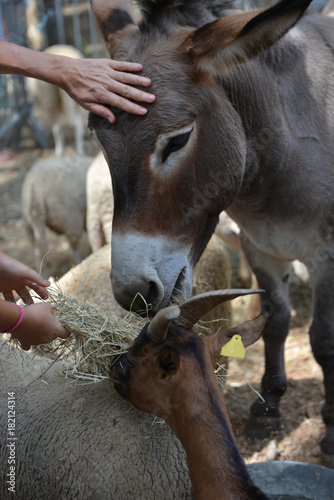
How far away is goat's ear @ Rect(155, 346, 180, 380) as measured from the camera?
2.15m

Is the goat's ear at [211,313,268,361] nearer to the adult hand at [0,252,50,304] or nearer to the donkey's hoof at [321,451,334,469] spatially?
the adult hand at [0,252,50,304]

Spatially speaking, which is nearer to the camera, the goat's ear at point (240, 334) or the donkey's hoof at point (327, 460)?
the goat's ear at point (240, 334)

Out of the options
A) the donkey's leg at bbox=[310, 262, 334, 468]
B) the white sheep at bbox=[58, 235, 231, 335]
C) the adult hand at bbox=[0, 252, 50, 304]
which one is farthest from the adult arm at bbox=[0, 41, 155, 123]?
the donkey's leg at bbox=[310, 262, 334, 468]

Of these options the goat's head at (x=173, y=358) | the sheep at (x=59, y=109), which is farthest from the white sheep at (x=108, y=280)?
the sheep at (x=59, y=109)

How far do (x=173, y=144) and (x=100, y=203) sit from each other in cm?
334

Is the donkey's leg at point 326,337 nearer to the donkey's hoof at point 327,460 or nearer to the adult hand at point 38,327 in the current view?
the donkey's hoof at point 327,460

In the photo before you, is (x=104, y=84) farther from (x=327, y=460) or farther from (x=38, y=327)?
(x=327, y=460)

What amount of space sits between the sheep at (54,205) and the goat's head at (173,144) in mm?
3932

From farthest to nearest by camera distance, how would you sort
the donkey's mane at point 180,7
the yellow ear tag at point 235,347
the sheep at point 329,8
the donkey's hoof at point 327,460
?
the sheep at point 329,8 → the donkey's hoof at point 327,460 → the donkey's mane at point 180,7 → the yellow ear tag at point 235,347

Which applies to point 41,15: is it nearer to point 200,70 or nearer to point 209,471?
point 200,70

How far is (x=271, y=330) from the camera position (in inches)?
160

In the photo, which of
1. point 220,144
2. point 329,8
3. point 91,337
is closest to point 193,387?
point 91,337

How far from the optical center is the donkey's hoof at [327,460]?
3559mm

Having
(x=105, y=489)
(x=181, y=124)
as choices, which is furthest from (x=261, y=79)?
(x=105, y=489)
